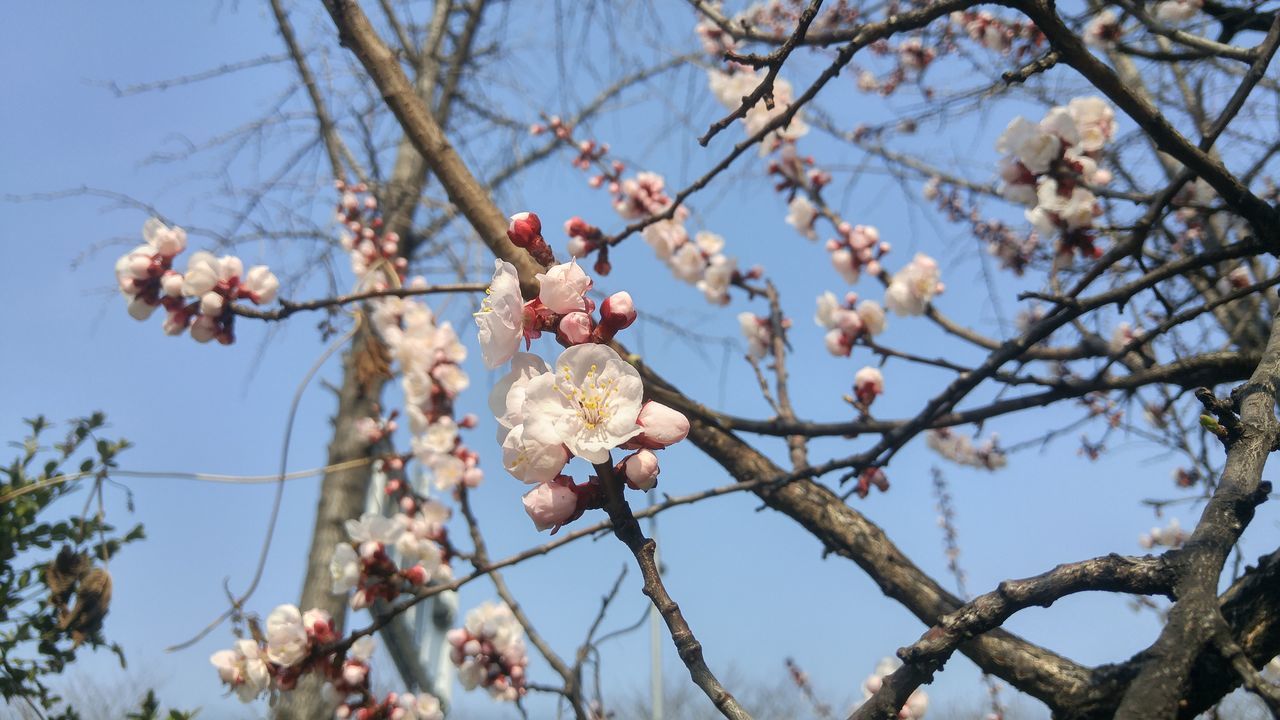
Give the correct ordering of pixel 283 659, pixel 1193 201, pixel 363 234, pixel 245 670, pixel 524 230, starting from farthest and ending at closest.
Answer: pixel 363 234, pixel 1193 201, pixel 245 670, pixel 283 659, pixel 524 230

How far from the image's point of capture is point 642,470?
860 mm

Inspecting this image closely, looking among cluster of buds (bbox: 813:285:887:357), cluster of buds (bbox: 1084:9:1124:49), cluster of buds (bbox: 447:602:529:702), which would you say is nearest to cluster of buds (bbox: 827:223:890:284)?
cluster of buds (bbox: 813:285:887:357)

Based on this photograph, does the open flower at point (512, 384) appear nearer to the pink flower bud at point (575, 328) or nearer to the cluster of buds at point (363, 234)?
the pink flower bud at point (575, 328)

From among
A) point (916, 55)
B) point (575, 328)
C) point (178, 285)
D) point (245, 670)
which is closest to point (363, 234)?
point (178, 285)

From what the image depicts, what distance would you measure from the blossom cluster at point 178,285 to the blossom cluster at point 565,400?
1537 millimetres

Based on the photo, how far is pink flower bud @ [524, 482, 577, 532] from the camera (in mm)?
864

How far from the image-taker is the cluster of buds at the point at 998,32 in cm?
310

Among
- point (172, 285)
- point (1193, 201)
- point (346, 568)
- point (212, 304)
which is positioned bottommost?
point (346, 568)

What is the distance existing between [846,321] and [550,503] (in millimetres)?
2358

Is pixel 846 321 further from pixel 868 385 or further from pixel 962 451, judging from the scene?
pixel 962 451

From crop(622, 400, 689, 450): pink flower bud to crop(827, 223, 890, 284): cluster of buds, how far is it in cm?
255

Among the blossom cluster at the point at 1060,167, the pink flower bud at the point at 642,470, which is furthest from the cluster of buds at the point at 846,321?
the pink flower bud at the point at 642,470

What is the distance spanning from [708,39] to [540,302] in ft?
11.9

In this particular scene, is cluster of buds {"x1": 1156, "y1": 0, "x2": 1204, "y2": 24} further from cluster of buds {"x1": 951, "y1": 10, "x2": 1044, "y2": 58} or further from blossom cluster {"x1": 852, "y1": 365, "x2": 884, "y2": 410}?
blossom cluster {"x1": 852, "y1": 365, "x2": 884, "y2": 410}
